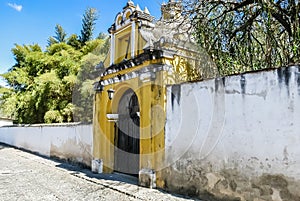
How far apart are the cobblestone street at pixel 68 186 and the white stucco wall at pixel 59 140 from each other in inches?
45.9

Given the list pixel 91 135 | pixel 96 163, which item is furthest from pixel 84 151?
pixel 96 163

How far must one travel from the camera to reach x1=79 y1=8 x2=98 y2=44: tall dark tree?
91.3 feet

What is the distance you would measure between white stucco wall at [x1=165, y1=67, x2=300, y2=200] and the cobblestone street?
92 centimetres

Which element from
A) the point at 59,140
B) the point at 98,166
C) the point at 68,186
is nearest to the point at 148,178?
the point at 68,186

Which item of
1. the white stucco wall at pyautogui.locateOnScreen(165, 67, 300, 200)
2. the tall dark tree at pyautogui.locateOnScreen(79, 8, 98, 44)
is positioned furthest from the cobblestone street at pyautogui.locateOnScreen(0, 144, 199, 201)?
the tall dark tree at pyautogui.locateOnScreen(79, 8, 98, 44)

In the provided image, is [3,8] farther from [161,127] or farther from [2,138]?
[2,138]

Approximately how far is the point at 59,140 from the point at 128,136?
5234 mm

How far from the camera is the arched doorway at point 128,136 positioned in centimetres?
844

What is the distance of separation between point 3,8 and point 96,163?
28.6ft

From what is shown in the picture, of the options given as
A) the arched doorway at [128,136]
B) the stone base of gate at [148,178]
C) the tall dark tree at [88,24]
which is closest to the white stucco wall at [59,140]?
the arched doorway at [128,136]

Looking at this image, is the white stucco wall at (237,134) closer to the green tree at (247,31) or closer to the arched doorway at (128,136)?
the arched doorway at (128,136)

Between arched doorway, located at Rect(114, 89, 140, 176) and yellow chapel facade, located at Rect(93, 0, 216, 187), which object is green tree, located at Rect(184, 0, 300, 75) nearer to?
yellow chapel facade, located at Rect(93, 0, 216, 187)

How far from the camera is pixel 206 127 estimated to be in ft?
18.7

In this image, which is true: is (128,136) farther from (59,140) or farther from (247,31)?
(59,140)
